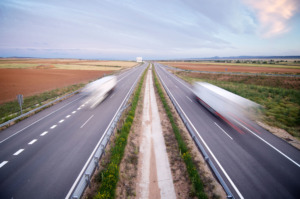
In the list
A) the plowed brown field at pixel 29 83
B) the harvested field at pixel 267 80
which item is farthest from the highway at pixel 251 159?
the plowed brown field at pixel 29 83

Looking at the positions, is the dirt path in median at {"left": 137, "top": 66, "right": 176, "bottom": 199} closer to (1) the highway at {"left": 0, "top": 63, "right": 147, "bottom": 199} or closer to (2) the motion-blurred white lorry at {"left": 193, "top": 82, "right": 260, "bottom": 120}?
(1) the highway at {"left": 0, "top": 63, "right": 147, "bottom": 199}

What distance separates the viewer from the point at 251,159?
354 inches

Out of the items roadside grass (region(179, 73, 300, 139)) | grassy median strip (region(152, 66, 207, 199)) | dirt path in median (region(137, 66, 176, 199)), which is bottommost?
dirt path in median (region(137, 66, 176, 199))

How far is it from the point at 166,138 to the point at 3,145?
38.8 ft

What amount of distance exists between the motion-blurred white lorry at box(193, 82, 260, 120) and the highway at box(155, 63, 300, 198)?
249 centimetres

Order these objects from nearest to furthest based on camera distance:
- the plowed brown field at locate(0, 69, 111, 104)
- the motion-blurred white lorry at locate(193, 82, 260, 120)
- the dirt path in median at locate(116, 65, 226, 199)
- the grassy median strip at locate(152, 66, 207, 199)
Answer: the grassy median strip at locate(152, 66, 207, 199) → the dirt path in median at locate(116, 65, 226, 199) → the motion-blurred white lorry at locate(193, 82, 260, 120) → the plowed brown field at locate(0, 69, 111, 104)

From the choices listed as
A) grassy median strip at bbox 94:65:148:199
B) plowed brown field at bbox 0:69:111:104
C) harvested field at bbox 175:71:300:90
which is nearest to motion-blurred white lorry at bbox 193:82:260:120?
grassy median strip at bbox 94:65:148:199

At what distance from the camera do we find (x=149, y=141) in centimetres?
1170

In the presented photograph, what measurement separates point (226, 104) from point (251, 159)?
11.8 m

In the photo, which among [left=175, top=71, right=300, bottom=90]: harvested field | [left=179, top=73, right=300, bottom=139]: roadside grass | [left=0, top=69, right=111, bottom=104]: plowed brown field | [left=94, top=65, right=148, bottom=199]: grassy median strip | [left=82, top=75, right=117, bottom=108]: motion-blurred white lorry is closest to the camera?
[left=94, top=65, right=148, bottom=199]: grassy median strip

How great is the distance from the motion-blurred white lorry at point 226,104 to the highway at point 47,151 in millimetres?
12375

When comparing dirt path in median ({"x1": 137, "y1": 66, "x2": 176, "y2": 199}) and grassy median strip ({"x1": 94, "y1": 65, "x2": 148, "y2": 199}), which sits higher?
grassy median strip ({"x1": 94, "y1": 65, "x2": 148, "y2": 199})

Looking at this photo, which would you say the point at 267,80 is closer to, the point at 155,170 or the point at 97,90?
the point at 97,90

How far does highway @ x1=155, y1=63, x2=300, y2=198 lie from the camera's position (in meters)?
7.01
